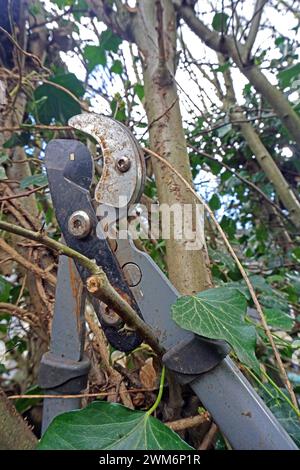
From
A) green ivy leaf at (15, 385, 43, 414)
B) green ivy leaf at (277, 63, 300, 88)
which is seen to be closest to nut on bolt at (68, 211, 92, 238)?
green ivy leaf at (15, 385, 43, 414)

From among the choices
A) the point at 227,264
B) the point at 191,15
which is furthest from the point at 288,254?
the point at 191,15

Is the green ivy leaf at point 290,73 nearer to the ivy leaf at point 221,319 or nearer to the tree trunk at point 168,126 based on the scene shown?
the tree trunk at point 168,126

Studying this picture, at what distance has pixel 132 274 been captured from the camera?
1.35 feet

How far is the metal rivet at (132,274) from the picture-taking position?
Result: 1.33 ft

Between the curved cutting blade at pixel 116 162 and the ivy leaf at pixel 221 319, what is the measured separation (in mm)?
147

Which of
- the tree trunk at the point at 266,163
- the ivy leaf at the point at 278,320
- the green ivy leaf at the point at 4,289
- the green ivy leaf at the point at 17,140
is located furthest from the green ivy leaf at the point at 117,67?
the ivy leaf at the point at 278,320

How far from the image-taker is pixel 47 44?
1.29 metres

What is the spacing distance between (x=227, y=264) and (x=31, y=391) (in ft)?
1.83

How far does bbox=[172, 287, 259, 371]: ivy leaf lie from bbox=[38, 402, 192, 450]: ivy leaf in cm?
9

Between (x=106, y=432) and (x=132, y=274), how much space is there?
0.17 metres

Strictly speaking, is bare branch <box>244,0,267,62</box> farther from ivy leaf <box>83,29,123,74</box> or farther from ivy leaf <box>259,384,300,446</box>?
ivy leaf <box>259,384,300,446</box>

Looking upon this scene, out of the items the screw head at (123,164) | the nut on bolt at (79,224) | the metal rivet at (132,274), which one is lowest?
the metal rivet at (132,274)

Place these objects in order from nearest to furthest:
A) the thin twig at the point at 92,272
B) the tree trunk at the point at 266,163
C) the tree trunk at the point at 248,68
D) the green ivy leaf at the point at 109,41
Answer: the thin twig at the point at 92,272 → the tree trunk at the point at 248,68 → the green ivy leaf at the point at 109,41 → the tree trunk at the point at 266,163

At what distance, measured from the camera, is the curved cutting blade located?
42 centimetres
